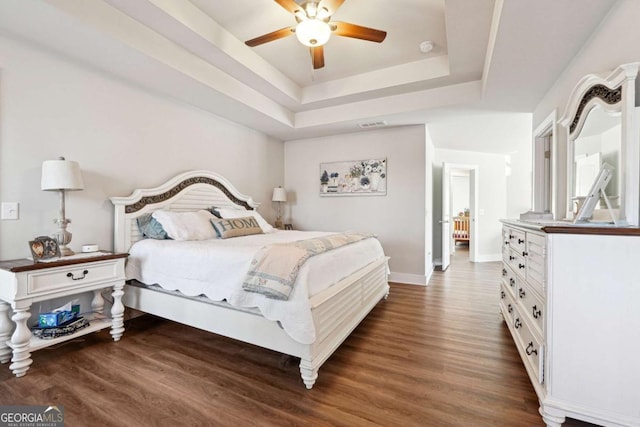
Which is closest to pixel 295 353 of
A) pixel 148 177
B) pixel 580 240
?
pixel 580 240

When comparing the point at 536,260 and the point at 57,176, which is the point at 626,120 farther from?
the point at 57,176

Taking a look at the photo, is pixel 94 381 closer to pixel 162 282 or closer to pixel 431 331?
pixel 162 282

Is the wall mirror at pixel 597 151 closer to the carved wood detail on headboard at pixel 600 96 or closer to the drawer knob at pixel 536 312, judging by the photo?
the carved wood detail on headboard at pixel 600 96

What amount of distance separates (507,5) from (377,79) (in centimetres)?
198

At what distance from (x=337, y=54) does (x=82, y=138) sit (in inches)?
106

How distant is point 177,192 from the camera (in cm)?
344

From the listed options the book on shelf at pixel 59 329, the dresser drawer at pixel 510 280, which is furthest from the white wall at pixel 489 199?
the book on shelf at pixel 59 329

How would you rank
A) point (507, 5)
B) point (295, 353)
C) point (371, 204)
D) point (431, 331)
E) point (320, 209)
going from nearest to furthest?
point (507, 5), point (295, 353), point (431, 331), point (371, 204), point (320, 209)

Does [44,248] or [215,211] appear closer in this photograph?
[44,248]

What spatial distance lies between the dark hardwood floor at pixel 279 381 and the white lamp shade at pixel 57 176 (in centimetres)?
132

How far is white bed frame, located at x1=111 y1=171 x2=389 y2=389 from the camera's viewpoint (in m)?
1.94

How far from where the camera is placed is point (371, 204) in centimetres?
480

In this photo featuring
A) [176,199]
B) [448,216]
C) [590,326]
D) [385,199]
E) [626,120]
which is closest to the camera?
[590,326]

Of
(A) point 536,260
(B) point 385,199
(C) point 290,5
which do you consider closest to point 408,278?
(B) point 385,199
